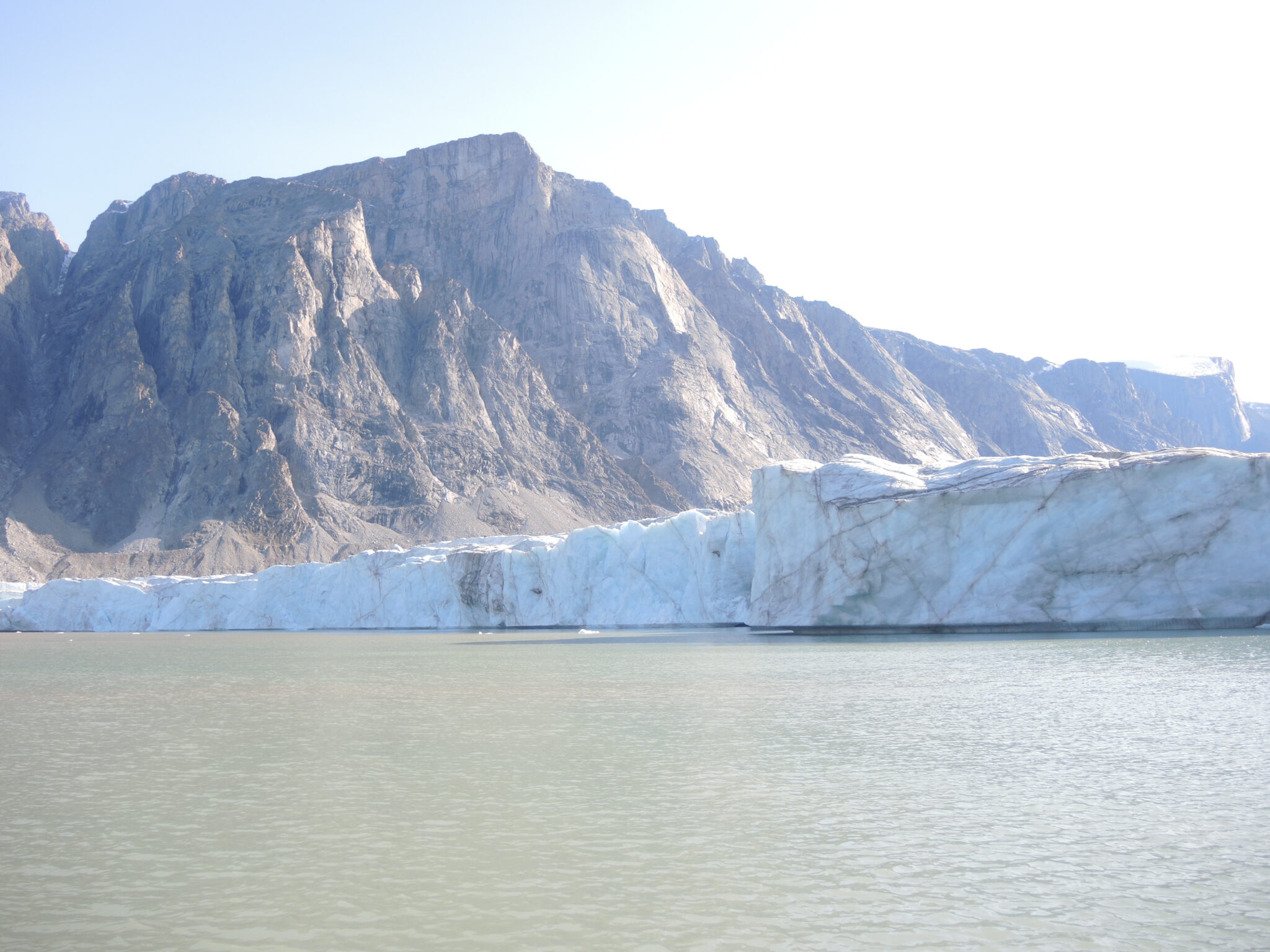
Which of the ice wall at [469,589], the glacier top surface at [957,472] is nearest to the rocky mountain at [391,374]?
the ice wall at [469,589]

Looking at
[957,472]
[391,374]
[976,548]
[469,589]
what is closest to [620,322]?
[391,374]

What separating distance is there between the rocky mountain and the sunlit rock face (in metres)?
67.2

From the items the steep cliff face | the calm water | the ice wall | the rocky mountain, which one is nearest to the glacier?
the ice wall

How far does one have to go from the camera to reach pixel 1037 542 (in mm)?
30438

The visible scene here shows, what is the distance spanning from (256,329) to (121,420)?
601 inches

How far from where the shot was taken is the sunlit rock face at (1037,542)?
28.8 m

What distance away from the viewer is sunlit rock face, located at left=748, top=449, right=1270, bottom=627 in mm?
28828

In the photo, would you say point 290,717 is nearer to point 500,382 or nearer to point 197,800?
point 197,800

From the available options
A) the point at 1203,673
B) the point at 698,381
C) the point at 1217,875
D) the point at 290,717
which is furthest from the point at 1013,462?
the point at 698,381

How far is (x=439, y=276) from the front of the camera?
13900cm

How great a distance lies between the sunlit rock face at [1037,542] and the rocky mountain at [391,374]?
67230 millimetres

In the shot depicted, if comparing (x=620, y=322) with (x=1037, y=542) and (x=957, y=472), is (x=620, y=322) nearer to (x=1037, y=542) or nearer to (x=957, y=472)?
(x=957, y=472)

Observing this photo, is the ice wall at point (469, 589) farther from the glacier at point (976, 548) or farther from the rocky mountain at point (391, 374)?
the rocky mountain at point (391, 374)

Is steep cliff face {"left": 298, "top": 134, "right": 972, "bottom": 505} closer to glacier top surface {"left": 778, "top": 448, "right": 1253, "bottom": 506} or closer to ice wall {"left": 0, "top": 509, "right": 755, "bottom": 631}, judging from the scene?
ice wall {"left": 0, "top": 509, "right": 755, "bottom": 631}
